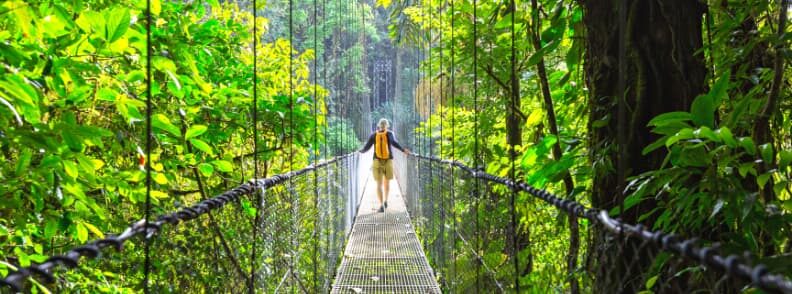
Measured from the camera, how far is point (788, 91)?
1.13 metres

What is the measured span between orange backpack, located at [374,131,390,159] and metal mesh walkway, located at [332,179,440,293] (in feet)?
1.86

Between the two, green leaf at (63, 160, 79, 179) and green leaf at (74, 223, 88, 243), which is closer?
green leaf at (63, 160, 79, 179)

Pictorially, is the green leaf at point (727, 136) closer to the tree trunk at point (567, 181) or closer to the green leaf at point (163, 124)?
the tree trunk at point (567, 181)

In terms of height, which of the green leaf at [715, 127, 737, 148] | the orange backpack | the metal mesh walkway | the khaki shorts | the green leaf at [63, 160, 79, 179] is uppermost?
the green leaf at [715, 127, 737, 148]

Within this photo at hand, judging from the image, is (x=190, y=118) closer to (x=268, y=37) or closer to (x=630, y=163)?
(x=630, y=163)

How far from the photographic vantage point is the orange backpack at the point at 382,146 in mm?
5770

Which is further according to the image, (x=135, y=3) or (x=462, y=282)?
(x=462, y=282)

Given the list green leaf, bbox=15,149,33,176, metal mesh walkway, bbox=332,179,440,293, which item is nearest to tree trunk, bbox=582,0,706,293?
green leaf, bbox=15,149,33,176

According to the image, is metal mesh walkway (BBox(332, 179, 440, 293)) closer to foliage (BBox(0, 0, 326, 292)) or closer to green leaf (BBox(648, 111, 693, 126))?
foliage (BBox(0, 0, 326, 292))

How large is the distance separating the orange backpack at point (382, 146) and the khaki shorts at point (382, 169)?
1.7 inches

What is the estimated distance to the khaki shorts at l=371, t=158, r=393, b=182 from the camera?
5734mm

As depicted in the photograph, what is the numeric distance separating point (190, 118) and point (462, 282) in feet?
3.31

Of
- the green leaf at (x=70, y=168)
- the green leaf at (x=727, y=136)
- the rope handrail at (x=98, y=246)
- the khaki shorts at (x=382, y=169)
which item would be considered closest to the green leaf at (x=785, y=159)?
the green leaf at (x=727, y=136)

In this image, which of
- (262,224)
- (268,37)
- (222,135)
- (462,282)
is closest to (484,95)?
(462,282)
